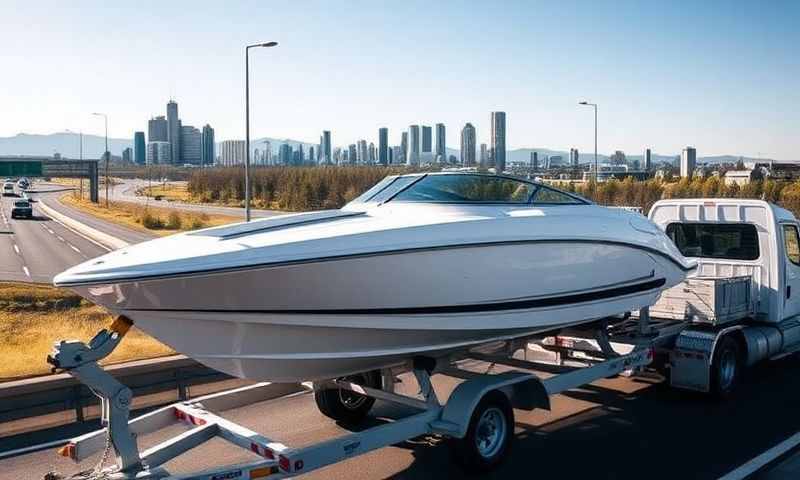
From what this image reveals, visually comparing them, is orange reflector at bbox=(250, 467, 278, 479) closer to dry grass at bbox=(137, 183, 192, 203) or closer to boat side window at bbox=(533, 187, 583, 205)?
boat side window at bbox=(533, 187, 583, 205)

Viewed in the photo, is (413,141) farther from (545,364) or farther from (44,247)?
(545,364)

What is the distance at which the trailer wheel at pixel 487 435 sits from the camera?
633cm

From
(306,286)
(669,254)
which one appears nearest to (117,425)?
(306,286)

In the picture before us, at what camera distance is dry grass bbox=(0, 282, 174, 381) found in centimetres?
1060

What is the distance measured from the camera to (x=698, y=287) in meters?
9.14

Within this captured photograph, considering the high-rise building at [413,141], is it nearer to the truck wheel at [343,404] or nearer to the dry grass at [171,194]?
the dry grass at [171,194]

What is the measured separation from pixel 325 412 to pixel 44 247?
102 ft

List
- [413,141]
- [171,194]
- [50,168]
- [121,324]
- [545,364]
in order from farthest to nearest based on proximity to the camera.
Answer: [413,141] → [171,194] → [50,168] → [545,364] → [121,324]

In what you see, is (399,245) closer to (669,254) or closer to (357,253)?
(357,253)

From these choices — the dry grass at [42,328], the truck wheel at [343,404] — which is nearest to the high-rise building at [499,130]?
the dry grass at [42,328]

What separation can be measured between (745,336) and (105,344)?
23.8 feet

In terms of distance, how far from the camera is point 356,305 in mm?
6070

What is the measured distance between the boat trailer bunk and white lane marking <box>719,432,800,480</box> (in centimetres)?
153

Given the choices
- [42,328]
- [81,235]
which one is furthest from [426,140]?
[42,328]
